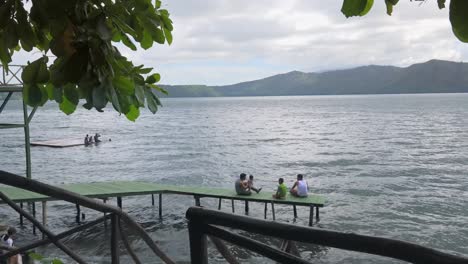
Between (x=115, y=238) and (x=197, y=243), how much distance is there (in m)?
0.92

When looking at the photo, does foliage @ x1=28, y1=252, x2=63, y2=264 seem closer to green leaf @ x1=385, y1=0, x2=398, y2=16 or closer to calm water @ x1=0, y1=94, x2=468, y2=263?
calm water @ x1=0, y1=94, x2=468, y2=263

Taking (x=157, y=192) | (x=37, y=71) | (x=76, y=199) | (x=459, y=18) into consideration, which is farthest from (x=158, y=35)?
(x=157, y=192)

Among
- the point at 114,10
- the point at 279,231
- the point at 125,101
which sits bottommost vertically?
the point at 279,231

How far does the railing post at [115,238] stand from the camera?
2584 mm

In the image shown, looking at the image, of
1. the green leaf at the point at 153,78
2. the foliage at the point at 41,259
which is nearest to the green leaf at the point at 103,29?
the green leaf at the point at 153,78

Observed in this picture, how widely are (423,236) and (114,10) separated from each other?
2057 cm

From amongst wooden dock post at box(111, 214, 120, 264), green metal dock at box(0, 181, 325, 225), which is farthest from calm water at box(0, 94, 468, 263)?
green metal dock at box(0, 181, 325, 225)

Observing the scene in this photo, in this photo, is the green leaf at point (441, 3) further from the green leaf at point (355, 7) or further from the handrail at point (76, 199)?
the handrail at point (76, 199)

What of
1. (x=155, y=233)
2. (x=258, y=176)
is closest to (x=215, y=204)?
(x=155, y=233)

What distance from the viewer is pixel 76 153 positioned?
5012cm

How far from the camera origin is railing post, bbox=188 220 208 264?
6.35 feet

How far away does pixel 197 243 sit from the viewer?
196 centimetres

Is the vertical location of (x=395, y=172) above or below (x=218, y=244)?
below

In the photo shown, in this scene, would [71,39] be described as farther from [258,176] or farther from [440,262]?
[258,176]
